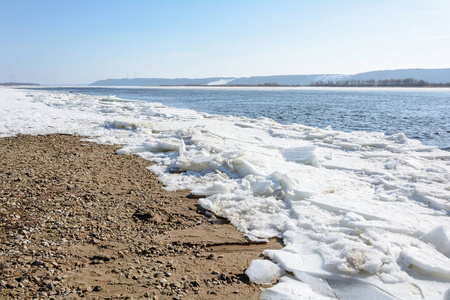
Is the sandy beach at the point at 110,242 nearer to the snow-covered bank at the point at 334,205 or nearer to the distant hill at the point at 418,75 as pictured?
the snow-covered bank at the point at 334,205

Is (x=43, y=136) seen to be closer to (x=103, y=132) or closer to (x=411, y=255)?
(x=103, y=132)

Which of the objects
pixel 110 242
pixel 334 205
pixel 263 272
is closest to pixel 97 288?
pixel 110 242

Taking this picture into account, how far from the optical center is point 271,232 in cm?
284

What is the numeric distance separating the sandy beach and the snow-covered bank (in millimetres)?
279

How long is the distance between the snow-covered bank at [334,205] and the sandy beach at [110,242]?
279 millimetres

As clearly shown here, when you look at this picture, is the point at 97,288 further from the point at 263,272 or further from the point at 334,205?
the point at 334,205

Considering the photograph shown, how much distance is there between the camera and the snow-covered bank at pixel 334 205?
6.91 ft

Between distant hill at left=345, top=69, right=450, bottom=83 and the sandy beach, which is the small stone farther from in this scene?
distant hill at left=345, top=69, right=450, bottom=83

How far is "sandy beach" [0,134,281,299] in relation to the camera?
1941 millimetres

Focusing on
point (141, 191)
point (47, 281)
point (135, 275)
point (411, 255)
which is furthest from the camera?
point (141, 191)

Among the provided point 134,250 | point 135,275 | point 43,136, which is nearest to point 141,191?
point 134,250

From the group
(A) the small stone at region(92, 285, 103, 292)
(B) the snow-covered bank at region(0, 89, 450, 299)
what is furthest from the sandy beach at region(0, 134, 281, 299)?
(B) the snow-covered bank at region(0, 89, 450, 299)

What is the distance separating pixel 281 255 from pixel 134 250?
1.20 m

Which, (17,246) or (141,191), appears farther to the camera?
(141,191)
